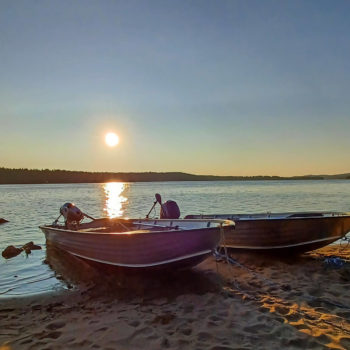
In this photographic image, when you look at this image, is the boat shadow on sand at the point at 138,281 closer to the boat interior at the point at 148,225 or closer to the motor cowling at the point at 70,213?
the boat interior at the point at 148,225

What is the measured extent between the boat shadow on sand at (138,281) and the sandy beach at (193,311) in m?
0.02

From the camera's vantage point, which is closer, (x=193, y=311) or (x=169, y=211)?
(x=193, y=311)

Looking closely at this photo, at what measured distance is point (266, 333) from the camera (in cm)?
562

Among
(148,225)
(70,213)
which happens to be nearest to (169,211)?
(148,225)

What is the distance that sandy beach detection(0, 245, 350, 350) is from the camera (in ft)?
18.1

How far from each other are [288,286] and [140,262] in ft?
11.6

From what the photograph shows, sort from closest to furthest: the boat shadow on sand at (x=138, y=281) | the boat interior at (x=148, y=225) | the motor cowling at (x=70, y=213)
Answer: the boat shadow on sand at (x=138, y=281) < the boat interior at (x=148, y=225) < the motor cowling at (x=70, y=213)

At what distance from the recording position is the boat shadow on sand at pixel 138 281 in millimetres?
8133

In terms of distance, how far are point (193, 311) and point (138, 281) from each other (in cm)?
246

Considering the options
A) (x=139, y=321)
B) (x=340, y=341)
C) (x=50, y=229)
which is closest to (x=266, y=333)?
(x=340, y=341)

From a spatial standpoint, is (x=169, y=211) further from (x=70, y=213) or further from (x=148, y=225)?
(x=70, y=213)

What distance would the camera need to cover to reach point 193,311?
6785 millimetres

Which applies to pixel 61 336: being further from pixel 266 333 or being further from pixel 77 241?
pixel 77 241

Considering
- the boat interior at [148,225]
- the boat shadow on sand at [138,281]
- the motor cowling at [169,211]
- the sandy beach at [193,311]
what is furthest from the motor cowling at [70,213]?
the motor cowling at [169,211]
